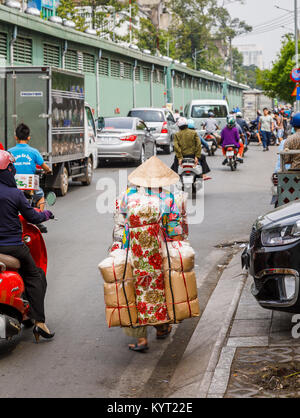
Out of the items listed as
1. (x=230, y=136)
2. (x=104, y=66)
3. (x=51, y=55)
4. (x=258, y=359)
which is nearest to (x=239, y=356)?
(x=258, y=359)

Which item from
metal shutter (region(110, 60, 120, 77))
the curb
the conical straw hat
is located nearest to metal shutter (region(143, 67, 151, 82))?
metal shutter (region(110, 60, 120, 77))

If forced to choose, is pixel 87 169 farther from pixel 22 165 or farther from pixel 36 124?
pixel 22 165

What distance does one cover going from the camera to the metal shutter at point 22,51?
2659 centimetres

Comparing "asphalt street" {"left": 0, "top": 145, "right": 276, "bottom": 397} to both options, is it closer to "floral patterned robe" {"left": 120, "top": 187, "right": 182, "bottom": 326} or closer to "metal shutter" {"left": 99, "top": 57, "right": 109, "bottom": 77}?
"floral patterned robe" {"left": 120, "top": 187, "right": 182, "bottom": 326}

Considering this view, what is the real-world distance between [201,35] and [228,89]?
8.49 m

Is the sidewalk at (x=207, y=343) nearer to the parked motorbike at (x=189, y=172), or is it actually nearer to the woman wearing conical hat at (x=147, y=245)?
the woman wearing conical hat at (x=147, y=245)

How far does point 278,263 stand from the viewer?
19.4 feet

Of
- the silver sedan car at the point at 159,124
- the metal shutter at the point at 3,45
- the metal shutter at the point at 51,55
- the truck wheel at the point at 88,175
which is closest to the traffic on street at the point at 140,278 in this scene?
the truck wheel at the point at 88,175

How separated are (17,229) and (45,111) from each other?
10010 mm

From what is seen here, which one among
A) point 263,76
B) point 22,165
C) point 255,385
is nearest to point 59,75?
point 22,165

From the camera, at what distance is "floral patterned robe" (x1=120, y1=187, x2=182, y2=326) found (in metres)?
5.69

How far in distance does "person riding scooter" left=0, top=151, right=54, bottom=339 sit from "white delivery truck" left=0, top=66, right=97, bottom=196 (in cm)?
965

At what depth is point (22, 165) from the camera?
415 inches

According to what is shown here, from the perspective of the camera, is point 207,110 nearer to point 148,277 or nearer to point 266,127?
point 266,127
